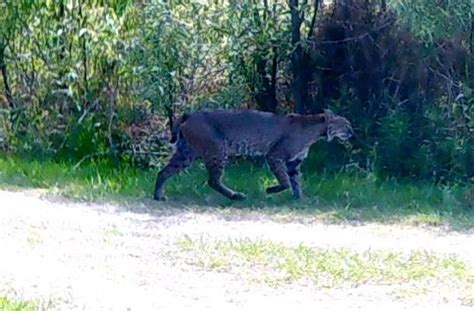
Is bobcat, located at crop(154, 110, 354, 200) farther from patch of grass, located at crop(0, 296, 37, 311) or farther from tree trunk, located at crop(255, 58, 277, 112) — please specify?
patch of grass, located at crop(0, 296, 37, 311)

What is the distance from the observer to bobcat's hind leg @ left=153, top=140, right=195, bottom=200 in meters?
13.1

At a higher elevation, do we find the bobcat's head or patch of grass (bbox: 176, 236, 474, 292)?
the bobcat's head

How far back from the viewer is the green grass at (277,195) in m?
12.4

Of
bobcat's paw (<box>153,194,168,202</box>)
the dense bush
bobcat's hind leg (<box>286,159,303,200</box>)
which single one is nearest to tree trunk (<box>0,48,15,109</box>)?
the dense bush

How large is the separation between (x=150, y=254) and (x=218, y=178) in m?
3.08

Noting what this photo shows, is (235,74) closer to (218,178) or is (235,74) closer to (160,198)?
(218,178)

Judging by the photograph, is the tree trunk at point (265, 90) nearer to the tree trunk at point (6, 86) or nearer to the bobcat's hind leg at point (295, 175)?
the bobcat's hind leg at point (295, 175)

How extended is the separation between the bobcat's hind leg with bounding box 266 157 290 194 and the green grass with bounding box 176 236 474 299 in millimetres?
2566

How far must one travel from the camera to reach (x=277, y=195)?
13203 millimetres

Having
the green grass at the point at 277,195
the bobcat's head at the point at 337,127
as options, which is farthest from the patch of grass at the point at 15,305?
the bobcat's head at the point at 337,127

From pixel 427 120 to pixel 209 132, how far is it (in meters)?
2.84

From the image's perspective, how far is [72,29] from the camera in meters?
15.4

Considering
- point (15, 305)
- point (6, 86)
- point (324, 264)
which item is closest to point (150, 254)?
point (324, 264)

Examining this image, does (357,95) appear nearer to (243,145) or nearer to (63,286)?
(243,145)
